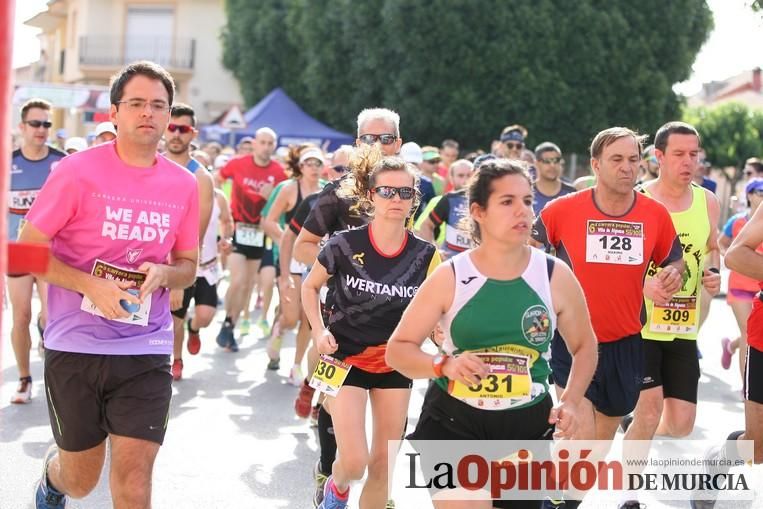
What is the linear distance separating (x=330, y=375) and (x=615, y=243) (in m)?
1.64

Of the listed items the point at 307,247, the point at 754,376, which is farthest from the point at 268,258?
the point at 754,376

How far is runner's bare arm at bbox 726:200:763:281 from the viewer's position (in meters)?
5.22

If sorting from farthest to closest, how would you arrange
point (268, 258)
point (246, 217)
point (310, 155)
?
point (268, 258)
point (246, 217)
point (310, 155)

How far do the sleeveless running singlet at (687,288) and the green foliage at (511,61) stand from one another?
27028 millimetres

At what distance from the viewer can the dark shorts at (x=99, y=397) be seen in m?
4.42

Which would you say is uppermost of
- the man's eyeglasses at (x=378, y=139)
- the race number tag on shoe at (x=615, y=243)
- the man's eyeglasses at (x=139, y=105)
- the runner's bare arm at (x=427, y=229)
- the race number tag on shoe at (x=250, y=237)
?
the man's eyeglasses at (x=139, y=105)

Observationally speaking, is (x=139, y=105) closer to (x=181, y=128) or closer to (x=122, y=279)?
(x=122, y=279)

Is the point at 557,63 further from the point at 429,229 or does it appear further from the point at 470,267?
the point at 470,267

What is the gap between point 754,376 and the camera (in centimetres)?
551

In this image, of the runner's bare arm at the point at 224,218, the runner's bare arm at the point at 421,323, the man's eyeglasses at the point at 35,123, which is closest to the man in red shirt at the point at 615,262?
the runner's bare arm at the point at 421,323

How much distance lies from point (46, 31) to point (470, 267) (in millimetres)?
62735

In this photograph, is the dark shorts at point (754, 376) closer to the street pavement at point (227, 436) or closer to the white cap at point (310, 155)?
the street pavement at point (227, 436)

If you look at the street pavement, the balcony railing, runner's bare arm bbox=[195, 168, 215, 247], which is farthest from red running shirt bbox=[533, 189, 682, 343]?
the balcony railing

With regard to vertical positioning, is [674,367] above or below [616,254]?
below
